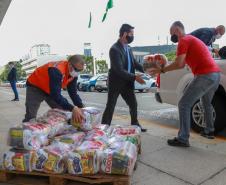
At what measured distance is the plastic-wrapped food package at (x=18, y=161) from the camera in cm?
307

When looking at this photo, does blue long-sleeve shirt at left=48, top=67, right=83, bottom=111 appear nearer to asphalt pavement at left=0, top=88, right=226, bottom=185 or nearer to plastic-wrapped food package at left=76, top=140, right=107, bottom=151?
plastic-wrapped food package at left=76, top=140, right=107, bottom=151

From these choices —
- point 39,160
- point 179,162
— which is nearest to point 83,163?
point 39,160

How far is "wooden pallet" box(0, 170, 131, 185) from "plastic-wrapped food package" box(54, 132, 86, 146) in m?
0.40

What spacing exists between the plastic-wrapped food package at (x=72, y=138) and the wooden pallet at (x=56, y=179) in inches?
15.8

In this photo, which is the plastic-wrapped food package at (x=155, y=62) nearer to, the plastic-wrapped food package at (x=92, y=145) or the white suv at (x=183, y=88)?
the white suv at (x=183, y=88)

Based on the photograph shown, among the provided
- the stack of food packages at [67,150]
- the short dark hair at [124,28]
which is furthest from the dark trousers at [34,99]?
the short dark hair at [124,28]

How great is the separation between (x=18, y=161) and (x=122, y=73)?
2.30 meters

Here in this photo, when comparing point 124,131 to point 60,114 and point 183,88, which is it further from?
point 183,88

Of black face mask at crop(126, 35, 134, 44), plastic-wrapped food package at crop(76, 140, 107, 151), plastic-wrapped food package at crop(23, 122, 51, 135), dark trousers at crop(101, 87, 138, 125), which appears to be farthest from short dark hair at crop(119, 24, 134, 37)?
plastic-wrapped food package at crop(76, 140, 107, 151)

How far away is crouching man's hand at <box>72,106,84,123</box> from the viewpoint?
11.7ft

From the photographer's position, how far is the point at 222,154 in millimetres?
3945

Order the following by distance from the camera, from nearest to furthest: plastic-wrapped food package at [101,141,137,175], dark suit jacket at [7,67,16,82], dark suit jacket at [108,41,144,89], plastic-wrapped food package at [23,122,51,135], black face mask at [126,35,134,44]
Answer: plastic-wrapped food package at [101,141,137,175] → plastic-wrapped food package at [23,122,51,135] → dark suit jacket at [108,41,144,89] → black face mask at [126,35,134,44] → dark suit jacket at [7,67,16,82]

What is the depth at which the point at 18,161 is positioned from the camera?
3090 mm

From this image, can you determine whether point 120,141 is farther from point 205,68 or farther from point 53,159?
point 205,68
